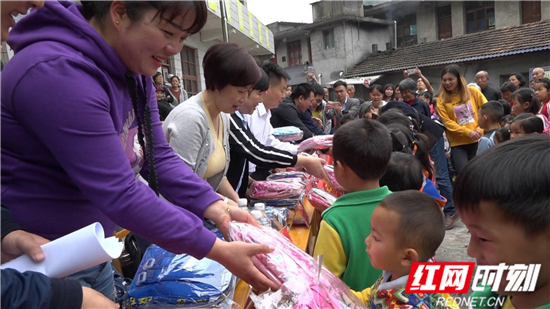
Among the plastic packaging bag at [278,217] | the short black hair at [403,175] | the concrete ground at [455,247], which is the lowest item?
the concrete ground at [455,247]

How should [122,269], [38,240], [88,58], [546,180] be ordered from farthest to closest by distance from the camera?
[122,269] < [88,58] < [38,240] < [546,180]

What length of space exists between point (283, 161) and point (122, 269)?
45.6 inches

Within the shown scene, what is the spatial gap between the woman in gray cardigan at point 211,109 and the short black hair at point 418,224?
1.03 metres

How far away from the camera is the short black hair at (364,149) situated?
5.82ft

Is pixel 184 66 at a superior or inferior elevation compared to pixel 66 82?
superior

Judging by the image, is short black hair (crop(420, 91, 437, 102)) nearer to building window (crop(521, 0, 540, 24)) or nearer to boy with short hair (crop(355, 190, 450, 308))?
boy with short hair (crop(355, 190, 450, 308))

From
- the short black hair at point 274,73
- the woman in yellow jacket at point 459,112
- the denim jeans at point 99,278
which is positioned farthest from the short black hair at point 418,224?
the woman in yellow jacket at point 459,112

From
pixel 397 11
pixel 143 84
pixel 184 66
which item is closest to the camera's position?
pixel 143 84

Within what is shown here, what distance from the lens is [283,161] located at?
2.59 m

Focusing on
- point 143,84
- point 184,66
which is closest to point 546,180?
point 143,84

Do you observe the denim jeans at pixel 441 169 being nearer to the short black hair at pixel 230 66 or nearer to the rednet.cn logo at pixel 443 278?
the short black hair at pixel 230 66

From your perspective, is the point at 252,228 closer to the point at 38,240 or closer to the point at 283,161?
the point at 38,240

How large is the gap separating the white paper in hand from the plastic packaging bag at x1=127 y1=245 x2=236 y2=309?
1.44 ft

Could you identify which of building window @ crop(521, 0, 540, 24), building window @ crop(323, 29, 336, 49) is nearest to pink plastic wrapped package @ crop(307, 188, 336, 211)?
building window @ crop(521, 0, 540, 24)
